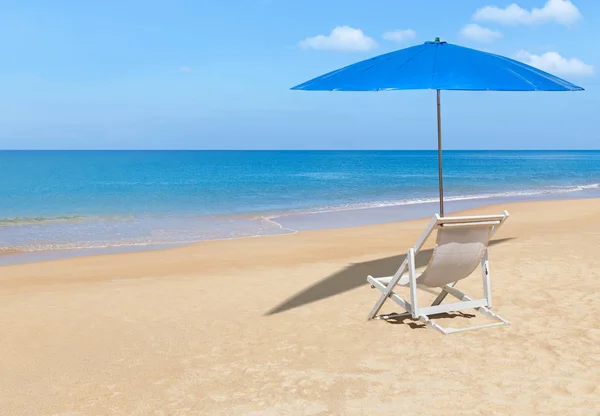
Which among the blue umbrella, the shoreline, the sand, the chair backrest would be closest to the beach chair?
the chair backrest

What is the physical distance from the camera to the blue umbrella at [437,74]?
15.2 feet

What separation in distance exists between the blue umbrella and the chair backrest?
1.02 m

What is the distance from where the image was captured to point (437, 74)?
4.68 metres

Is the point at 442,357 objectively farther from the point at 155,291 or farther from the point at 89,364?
the point at 155,291

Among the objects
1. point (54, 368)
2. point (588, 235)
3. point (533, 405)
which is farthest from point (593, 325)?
point (588, 235)

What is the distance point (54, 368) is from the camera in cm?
427

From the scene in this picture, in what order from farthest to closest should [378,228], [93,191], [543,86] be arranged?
1. [93,191]
2. [378,228]
3. [543,86]

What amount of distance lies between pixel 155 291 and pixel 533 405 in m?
4.29

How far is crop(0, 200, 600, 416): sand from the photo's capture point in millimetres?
3562

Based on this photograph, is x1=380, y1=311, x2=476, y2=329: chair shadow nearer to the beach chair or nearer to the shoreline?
the beach chair

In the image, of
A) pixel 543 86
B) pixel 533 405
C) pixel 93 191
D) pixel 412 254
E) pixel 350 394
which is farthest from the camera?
pixel 93 191

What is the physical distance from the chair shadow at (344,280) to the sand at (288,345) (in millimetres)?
32

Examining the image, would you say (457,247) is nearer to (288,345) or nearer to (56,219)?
(288,345)

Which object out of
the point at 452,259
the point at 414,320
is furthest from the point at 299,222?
the point at 452,259
